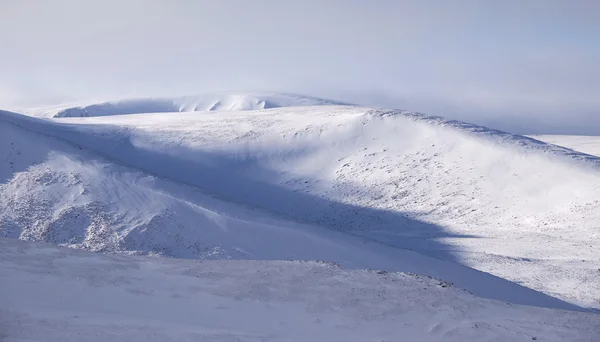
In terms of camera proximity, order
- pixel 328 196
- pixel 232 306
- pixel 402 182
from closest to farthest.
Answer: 1. pixel 232 306
2. pixel 328 196
3. pixel 402 182

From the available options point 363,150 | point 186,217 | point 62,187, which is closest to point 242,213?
point 186,217

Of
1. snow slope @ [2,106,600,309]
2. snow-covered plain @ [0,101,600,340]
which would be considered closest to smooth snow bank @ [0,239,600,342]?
snow-covered plain @ [0,101,600,340]

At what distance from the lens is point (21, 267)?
1435cm

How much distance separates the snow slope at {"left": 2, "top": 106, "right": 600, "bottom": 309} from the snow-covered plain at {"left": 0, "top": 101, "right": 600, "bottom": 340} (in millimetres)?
157

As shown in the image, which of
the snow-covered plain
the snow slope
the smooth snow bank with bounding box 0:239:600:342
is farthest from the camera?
the snow slope

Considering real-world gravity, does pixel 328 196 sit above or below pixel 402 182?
below

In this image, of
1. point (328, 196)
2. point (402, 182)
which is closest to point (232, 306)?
point (328, 196)

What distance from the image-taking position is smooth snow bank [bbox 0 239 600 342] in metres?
11.6

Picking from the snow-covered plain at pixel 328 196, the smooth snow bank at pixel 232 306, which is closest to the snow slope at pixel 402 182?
the snow-covered plain at pixel 328 196

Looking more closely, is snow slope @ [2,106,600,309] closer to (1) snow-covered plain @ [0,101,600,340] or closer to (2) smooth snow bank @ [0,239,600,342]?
(1) snow-covered plain @ [0,101,600,340]

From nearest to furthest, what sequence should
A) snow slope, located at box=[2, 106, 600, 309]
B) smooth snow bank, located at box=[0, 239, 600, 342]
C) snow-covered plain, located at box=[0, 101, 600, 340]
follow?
smooth snow bank, located at box=[0, 239, 600, 342]
snow-covered plain, located at box=[0, 101, 600, 340]
snow slope, located at box=[2, 106, 600, 309]

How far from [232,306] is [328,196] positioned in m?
33.9

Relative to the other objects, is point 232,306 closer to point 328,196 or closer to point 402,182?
point 328,196

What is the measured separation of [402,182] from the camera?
48.4 m
